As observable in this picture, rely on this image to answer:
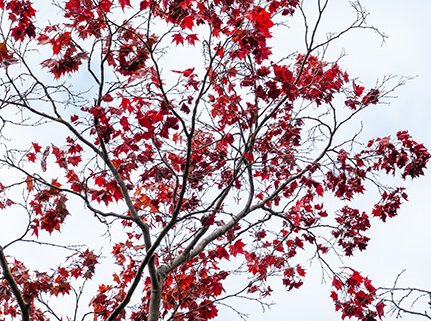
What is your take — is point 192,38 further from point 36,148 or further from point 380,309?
point 380,309

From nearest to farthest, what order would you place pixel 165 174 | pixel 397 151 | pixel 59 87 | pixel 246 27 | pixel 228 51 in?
pixel 246 27, pixel 228 51, pixel 59 87, pixel 165 174, pixel 397 151

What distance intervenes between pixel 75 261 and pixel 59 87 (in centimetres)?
214

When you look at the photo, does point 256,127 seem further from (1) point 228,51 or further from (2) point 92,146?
(2) point 92,146

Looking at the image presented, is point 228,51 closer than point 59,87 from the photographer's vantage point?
Yes

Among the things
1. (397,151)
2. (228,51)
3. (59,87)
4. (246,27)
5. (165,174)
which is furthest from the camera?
(397,151)

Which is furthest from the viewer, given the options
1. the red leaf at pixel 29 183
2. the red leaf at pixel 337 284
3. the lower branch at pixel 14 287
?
the red leaf at pixel 337 284

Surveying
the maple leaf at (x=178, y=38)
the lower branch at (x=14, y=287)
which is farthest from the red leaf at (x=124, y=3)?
the lower branch at (x=14, y=287)

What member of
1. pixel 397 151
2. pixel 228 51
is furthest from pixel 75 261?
pixel 397 151

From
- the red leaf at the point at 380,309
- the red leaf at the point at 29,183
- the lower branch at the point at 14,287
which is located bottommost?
the red leaf at the point at 380,309

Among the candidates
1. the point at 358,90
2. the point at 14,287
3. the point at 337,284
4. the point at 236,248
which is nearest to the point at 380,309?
the point at 337,284

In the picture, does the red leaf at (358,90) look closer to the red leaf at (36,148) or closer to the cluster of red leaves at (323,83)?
the cluster of red leaves at (323,83)

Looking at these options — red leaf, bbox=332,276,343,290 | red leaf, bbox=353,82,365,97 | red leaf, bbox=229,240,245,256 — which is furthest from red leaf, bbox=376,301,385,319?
red leaf, bbox=353,82,365,97

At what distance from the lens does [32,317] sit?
648 cm

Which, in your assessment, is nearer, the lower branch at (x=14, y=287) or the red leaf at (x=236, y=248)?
the lower branch at (x=14, y=287)
